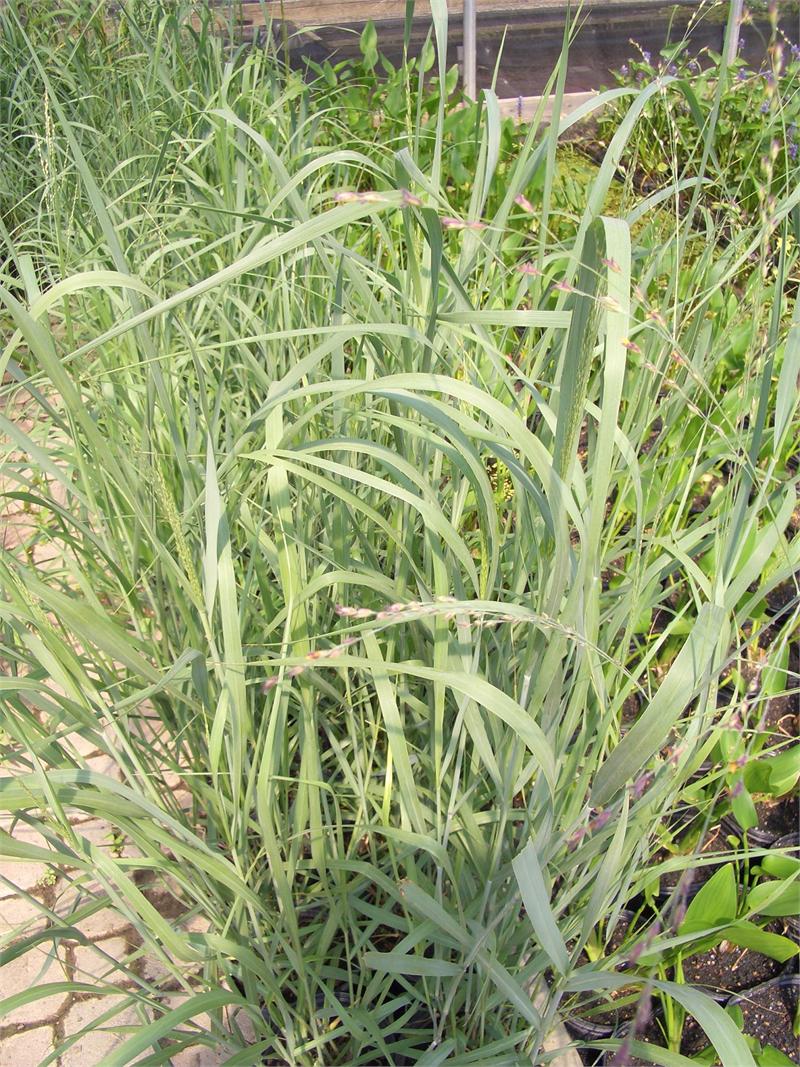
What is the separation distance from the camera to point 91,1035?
1402mm

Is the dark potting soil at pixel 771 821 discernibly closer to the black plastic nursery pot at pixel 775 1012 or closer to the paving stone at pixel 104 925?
the black plastic nursery pot at pixel 775 1012

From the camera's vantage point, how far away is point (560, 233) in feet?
9.14

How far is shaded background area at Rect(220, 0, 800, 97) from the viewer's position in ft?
13.9

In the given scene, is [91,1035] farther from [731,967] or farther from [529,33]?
[529,33]

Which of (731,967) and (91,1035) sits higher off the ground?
(731,967)

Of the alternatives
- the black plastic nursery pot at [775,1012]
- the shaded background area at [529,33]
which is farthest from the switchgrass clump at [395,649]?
the shaded background area at [529,33]

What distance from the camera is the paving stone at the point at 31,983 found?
1445mm

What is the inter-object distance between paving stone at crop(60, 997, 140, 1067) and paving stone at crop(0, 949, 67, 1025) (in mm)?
36

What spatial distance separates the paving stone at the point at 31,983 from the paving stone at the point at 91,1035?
4 cm

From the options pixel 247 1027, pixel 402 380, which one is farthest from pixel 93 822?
pixel 402 380

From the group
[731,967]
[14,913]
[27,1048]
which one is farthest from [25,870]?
[731,967]

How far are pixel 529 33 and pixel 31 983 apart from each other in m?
4.52

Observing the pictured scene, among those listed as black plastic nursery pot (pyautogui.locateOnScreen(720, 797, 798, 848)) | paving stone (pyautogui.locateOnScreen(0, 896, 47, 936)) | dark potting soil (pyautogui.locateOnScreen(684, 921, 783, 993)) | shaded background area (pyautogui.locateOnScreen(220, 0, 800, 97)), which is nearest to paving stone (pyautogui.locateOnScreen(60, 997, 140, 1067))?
paving stone (pyautogui.locateOnScreen(0, 896, 47, 936))

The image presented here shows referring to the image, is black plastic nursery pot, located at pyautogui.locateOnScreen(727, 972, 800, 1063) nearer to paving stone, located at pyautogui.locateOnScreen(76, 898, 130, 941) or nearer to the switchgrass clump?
the switchgrass clump
